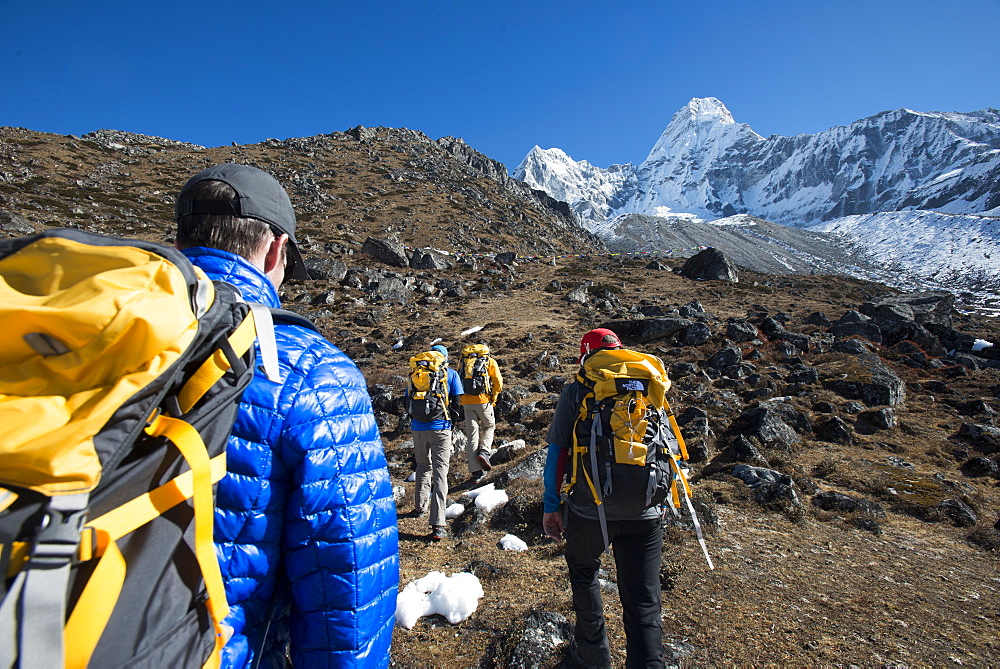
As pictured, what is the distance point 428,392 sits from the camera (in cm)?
594

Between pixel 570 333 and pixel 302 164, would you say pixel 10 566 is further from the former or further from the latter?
pixel 302 164

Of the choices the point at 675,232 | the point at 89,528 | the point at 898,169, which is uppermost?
the point at 898,169

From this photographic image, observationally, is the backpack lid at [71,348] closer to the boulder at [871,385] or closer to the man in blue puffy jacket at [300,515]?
the man in blue puffy jacket at [300,515]

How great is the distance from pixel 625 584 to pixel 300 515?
2.29 m

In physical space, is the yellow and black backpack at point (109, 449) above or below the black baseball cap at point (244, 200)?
below

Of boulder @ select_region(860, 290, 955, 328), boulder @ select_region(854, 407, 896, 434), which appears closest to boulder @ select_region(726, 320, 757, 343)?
boulder @ select_region(854, 407, 896, 434)

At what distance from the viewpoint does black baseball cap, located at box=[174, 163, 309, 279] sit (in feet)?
4.83

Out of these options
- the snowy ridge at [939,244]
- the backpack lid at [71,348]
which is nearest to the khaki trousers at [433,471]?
the backpack lid at [71,348]

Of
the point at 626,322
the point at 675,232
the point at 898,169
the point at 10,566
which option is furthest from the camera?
the point at 898,169

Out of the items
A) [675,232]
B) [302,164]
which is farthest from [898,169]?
[302,164]

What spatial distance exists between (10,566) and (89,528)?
0.38 feet

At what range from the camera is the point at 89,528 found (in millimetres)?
757

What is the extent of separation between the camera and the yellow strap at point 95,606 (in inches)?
28.5

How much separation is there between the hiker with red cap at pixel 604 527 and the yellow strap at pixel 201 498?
Answer: 7.07 ft
